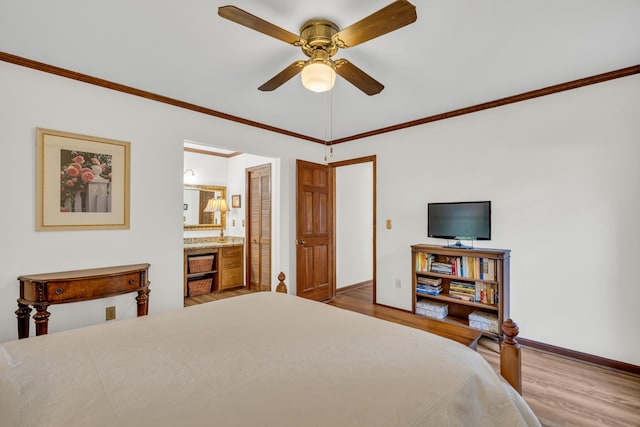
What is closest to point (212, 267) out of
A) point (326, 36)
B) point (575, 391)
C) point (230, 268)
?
point (230, 268)

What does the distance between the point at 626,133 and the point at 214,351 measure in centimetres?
348

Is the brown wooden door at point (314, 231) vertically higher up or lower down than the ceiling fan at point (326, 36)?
lower down

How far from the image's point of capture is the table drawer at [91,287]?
226cm

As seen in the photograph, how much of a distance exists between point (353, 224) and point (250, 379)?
4540 millimetres

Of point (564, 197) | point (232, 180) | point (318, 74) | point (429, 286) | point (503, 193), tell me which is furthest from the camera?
point (232, 180)

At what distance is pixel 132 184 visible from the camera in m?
2.89

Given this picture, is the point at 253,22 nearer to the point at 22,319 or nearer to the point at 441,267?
the point at 22,319

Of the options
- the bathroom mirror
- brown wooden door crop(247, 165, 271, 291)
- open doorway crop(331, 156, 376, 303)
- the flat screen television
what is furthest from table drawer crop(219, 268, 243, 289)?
the flat screen television

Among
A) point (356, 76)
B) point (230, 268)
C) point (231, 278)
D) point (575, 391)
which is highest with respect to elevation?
point (356, 76)

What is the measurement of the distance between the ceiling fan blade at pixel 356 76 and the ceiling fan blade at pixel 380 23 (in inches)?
6.2

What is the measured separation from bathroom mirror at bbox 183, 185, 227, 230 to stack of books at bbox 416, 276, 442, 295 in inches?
140

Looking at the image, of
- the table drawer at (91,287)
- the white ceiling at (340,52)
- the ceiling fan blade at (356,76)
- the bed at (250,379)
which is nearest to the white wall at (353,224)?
the white ceiling at (340,52)

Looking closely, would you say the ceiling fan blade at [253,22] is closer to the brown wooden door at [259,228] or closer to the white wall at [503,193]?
the white wall at [503,193]

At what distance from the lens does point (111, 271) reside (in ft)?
8.30
